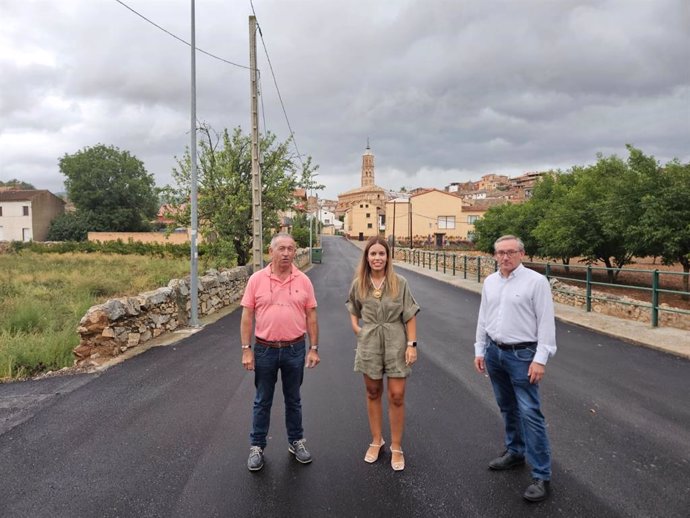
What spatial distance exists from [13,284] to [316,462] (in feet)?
50.1

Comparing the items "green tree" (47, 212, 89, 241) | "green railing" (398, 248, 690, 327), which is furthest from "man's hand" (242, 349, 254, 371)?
"green tree" (47, 212, 89, 241)

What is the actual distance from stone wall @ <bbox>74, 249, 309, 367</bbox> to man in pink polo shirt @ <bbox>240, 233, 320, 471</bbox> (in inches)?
163

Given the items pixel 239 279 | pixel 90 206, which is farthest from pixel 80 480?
pixel 90 206

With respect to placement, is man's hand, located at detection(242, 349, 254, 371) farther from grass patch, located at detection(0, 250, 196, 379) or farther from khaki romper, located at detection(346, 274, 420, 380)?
grass patch, located at detection(0, 250, 196, 379)

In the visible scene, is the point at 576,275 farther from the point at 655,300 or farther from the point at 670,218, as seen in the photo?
the point at 655,300

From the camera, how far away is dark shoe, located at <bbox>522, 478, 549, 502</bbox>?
2767mm

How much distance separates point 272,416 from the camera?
4.22 m

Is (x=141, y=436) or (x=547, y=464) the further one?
(x=141, y=436)

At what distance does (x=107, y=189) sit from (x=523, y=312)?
6415cm

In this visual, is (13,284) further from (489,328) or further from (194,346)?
(489,328)

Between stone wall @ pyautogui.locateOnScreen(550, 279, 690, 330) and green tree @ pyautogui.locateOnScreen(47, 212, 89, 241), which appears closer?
stone wall @ pyautogui.locateOnScreen(550, 279, 690, 330)

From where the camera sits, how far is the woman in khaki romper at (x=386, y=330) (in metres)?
3.15

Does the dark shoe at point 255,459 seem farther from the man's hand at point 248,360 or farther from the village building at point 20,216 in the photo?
the village building at point 20,216

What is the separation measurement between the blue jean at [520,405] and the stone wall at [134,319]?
5.66 m
